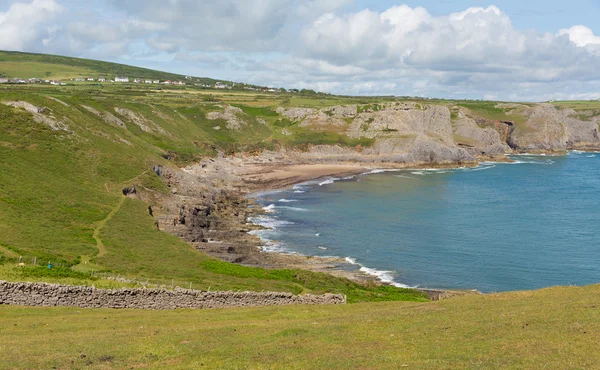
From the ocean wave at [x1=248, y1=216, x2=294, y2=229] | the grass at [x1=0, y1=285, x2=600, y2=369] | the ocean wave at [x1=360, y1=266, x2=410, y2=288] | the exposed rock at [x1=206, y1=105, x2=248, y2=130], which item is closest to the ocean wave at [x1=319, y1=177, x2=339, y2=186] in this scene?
the ocean wave at [x1=248, y1=216, x2=294, y2=229]

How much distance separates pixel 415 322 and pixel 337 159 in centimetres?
15374

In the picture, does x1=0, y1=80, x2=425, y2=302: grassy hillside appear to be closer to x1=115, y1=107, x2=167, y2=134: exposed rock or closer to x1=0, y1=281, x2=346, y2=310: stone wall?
x1=0, y1=281, x2=346, y2=310: stone wall

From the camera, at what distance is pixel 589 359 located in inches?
801

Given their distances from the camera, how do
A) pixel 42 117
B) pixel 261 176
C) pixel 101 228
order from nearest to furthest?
pixel 101 228, pixel 42 117, pixel 261 176

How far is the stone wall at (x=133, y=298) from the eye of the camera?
3394 cm

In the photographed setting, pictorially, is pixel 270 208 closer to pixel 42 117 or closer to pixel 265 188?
pixel 265 188

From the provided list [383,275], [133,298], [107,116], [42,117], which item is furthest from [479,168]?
[133,298]

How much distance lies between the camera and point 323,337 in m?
26.8

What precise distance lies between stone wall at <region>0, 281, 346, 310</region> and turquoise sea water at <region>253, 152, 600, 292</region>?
2798cm

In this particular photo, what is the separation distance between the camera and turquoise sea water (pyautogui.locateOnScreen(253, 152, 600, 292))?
7025cm

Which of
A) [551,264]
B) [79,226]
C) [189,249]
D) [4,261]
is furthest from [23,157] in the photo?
[551,264]

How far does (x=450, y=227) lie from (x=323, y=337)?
2945 inches

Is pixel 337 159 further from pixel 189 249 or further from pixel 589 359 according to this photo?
Answer: pixel 589 359

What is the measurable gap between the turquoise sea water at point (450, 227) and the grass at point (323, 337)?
3391cm
